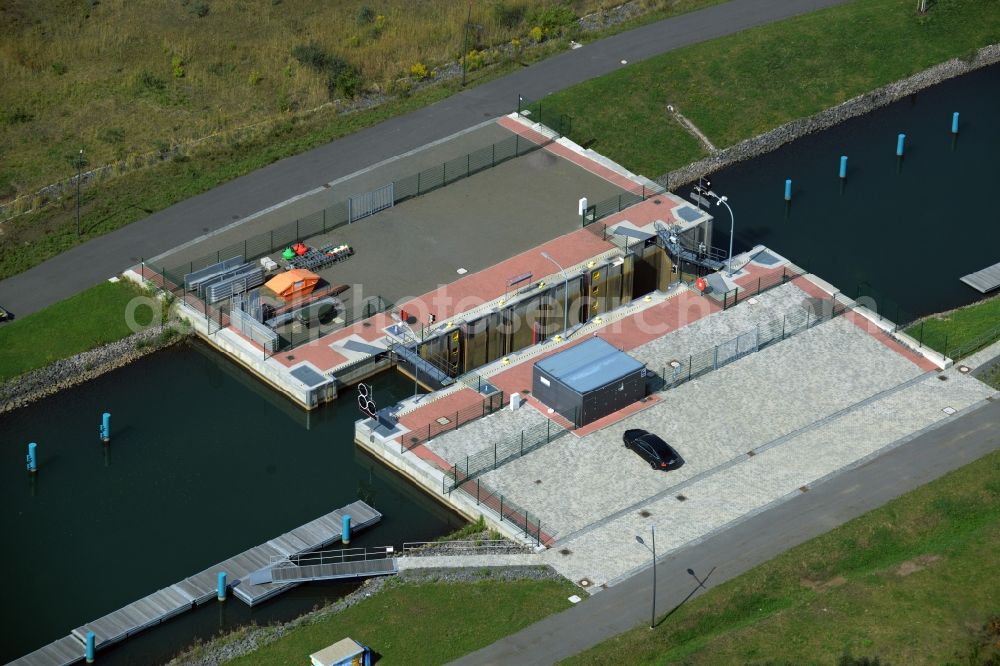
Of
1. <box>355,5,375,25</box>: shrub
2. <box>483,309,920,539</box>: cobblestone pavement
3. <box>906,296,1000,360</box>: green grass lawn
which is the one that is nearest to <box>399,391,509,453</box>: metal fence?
<box>483,309,920,539</box>: cobblestone pavement

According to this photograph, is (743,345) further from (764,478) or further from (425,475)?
→ (425,475)

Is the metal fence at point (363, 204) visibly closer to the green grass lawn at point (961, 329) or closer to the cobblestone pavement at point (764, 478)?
the green grass lawn at point (961, 329)

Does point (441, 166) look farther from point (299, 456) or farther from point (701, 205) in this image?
point (299, 456)

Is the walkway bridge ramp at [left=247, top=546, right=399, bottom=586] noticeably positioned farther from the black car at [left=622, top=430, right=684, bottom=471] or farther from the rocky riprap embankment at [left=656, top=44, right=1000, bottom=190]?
the rocky riprap embankment at [left=656, top=44, right=1000, bottom=190]

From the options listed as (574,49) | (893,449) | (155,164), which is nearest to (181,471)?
(155,164)

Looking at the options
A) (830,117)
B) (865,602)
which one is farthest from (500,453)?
(830,117)
